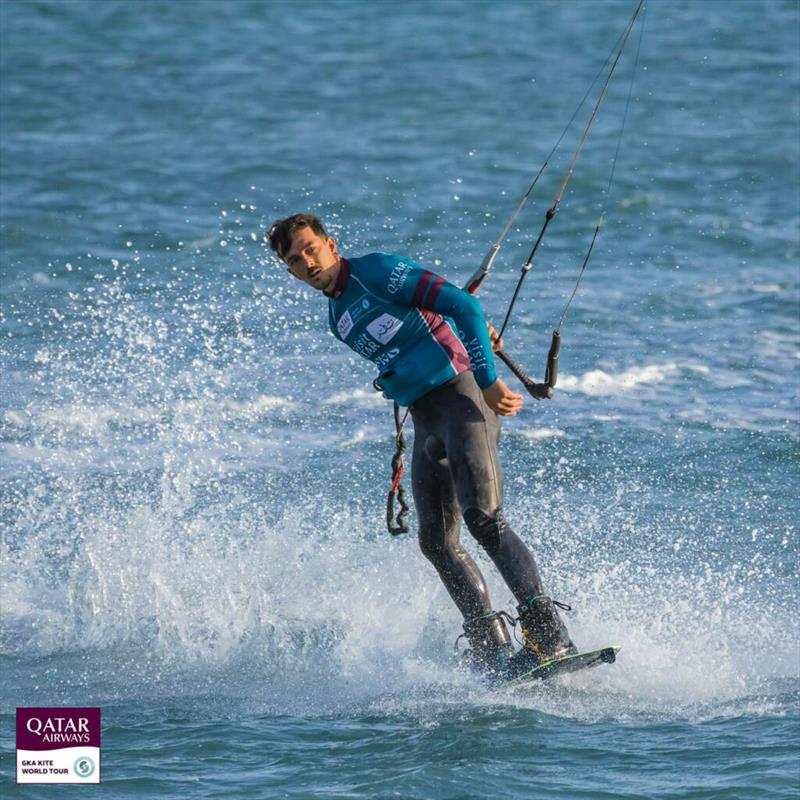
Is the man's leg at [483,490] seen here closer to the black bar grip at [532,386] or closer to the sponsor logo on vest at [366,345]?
the black bar grip at [532,386]

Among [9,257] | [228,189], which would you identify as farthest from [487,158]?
[9,257]

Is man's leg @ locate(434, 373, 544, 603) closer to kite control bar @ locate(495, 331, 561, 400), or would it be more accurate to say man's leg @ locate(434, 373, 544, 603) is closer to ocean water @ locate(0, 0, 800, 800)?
kite control bar @ locate(495, 331, 561, 400)

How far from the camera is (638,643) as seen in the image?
737cm

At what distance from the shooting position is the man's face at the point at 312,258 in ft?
21.4

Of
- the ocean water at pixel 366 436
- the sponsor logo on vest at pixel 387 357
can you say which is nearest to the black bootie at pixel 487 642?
the ocean water at pixel 366 436

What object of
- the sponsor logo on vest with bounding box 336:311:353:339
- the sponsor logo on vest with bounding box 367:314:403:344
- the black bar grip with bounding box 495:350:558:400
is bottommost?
the black bar grip with bounding box 495:350:558:400

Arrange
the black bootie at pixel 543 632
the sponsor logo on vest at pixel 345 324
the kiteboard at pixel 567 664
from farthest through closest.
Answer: the sponsor logo on vest at pixel 345 324
the black bootie at pixel 543 632
the kiteboard at pixel 567 664

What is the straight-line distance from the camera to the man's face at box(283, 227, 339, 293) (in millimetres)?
6512

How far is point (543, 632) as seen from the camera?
21.7ft

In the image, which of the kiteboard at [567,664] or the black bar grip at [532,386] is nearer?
the kiteboard at [567,664]

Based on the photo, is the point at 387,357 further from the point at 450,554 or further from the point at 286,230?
the point at 450,554

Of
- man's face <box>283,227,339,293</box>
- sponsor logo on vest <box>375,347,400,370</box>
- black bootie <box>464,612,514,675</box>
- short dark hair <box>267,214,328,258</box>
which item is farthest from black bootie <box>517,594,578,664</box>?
short dark hair <box>267,214,328,258</box>

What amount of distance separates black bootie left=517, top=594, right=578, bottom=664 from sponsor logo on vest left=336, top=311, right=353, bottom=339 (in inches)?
53.8

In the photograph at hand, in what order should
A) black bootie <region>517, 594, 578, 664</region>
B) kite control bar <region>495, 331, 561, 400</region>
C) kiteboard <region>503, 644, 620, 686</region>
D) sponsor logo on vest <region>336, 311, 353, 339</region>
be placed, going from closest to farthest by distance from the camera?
kiteboard <region>503, 644, 620, 686</region>, black bootie <region>517, 594, 578, 664</region>, sponsor logo on vest <region>336, 311, 353, 339</region>, kite control bar <region>495, 331, 561, 400</region>
